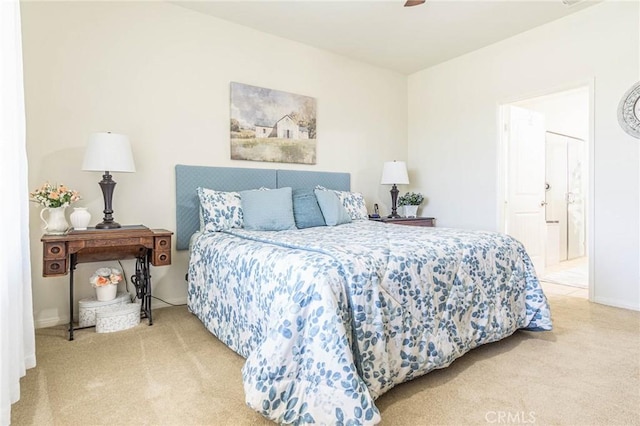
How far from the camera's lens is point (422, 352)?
1.78m

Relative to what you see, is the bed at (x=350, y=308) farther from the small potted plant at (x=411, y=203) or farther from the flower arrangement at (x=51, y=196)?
the small potted plant at (x=411, y=203)

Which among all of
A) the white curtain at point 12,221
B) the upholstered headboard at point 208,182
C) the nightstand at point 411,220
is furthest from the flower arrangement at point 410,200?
the white curtain at point 12,221

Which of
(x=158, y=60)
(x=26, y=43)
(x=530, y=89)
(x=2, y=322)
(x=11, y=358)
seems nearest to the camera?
(x=2, y=322)

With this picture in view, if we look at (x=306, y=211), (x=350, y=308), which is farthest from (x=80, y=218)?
(x=350, y=308)

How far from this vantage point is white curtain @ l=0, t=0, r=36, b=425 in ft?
4.71

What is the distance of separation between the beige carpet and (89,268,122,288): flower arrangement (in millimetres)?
351

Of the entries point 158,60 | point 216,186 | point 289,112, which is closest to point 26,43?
point 158,60

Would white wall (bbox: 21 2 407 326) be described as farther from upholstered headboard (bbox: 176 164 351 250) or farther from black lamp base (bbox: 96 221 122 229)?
black lamp base (bbox: 96 221 122 229)

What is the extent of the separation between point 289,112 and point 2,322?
302 cm

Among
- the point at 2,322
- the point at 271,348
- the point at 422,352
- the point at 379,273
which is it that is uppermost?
the point at 379,273

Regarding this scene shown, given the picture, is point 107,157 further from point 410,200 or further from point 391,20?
point 410,200

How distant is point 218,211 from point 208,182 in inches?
21.1

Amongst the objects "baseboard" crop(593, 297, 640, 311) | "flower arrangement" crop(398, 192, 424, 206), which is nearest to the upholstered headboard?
"flower arrangement" crop(398, 192, 424, 206)

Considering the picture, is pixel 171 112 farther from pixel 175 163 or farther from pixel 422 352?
pixel 422 352
